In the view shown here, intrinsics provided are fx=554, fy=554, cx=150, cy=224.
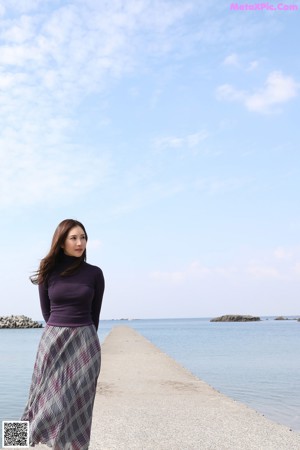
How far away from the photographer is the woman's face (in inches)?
170

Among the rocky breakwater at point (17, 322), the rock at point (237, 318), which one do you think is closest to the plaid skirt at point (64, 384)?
the rocky breakwater at point (17, 322)

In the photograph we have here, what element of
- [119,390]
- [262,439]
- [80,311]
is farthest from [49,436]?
[119,390]

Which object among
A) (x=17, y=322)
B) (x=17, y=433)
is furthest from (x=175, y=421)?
(x=17, y=322)

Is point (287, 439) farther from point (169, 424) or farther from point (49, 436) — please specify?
point (49, 436)

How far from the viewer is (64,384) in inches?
167

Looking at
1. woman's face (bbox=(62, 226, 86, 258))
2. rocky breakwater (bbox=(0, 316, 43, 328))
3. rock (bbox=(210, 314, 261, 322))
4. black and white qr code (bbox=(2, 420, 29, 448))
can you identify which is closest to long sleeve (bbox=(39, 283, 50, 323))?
woman's face (bbox=(62, 226, 86, 258))

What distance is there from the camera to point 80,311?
13.9 ft

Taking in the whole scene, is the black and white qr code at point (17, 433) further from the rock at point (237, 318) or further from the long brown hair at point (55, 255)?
the rock at point (237, 318)

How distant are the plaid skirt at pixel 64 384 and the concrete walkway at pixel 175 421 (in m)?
2.95

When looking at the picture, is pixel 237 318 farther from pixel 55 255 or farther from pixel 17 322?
pixel 55 255

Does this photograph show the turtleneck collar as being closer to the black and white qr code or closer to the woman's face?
the woman's face

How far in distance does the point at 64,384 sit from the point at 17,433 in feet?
2.33

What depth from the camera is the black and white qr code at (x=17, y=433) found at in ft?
14.6

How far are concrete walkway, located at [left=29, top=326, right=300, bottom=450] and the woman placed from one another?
2.97 metres
